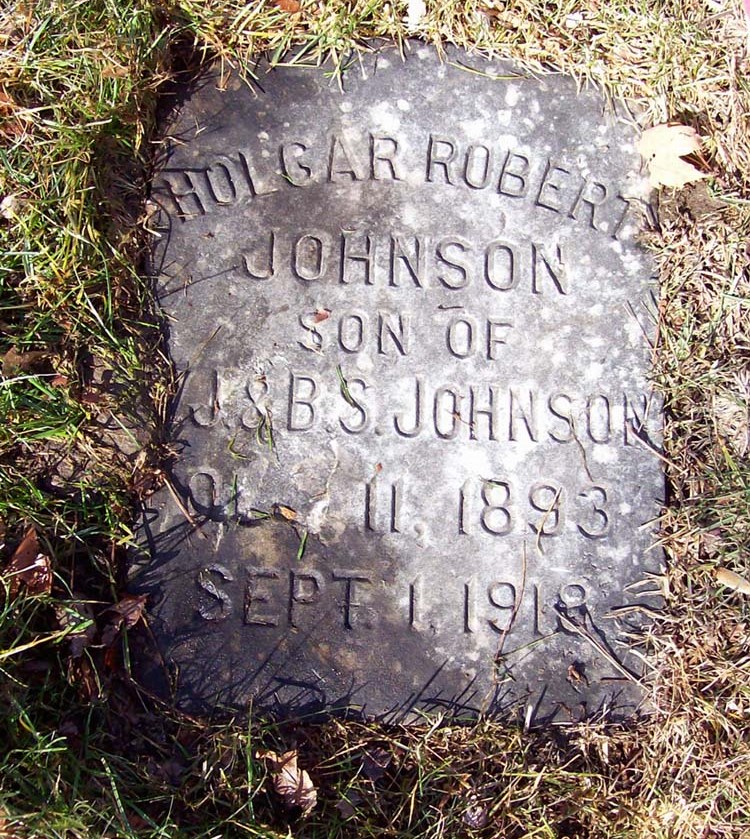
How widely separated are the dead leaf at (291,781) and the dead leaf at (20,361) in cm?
119

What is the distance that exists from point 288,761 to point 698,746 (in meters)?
1.10

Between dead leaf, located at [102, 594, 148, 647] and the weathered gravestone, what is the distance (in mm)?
36

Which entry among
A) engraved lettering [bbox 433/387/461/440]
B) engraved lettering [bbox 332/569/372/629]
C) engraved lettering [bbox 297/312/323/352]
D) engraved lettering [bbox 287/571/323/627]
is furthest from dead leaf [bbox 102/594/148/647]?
engraved lettering [bbox 433/387/461/440]

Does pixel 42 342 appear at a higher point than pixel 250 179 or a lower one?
lower

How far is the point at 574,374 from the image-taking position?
212cm

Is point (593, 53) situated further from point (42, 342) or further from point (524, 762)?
point (524, 762)

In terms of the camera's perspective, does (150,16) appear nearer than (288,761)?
No

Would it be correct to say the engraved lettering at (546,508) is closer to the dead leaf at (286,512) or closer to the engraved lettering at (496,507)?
the engraved lettering at (496,507)

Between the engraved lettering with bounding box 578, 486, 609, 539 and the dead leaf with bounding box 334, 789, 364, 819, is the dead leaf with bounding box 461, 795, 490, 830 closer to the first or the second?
the dead leaf with bounding box 334, 789, 364, 819

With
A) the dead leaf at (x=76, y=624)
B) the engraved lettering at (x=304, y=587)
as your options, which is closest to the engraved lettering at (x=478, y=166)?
the engraved lettering at (x=304, y=587)

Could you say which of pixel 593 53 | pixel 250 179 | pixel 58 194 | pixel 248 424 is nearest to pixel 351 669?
pixel 248 424

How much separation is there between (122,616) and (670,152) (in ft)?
6.48

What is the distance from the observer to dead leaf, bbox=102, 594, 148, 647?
199 centimetres

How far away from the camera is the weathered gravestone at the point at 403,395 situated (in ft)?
6.66
